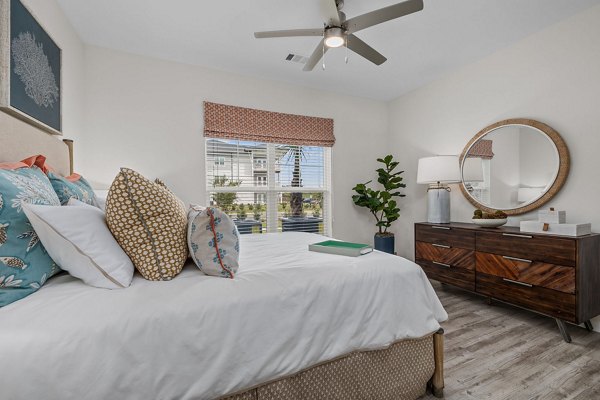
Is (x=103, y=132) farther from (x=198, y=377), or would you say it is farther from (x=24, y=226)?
(x=198, y=377)

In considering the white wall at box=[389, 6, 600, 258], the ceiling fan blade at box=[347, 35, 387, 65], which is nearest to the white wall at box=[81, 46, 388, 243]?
the white wall at box=[389, 6, 600, 258]

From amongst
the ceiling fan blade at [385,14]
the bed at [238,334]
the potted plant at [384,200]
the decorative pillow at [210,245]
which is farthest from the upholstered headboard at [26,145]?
the potted plant at [384,200]

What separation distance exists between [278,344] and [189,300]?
1.19ft

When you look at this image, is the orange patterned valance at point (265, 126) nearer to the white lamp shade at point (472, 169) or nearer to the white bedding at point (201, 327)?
the white lamp shade at point (472, 169)

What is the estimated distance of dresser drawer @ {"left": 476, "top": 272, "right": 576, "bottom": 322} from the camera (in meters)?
2.04

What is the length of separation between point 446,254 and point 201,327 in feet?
9.14

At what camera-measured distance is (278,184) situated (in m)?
3.88

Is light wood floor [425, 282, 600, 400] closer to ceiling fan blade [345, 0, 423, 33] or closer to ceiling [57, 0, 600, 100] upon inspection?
ceiling fan blade [345, 0, 423, 33]

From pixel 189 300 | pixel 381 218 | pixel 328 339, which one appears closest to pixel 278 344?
pixel 328 339

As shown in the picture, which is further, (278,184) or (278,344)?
(278,184)

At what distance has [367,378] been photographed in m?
1.24

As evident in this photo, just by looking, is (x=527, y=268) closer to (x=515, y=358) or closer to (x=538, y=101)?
(x=515, y=358)

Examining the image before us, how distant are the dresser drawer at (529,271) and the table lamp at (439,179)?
2.23 ft

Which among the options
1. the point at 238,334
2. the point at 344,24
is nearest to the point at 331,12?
the point at 344,24
